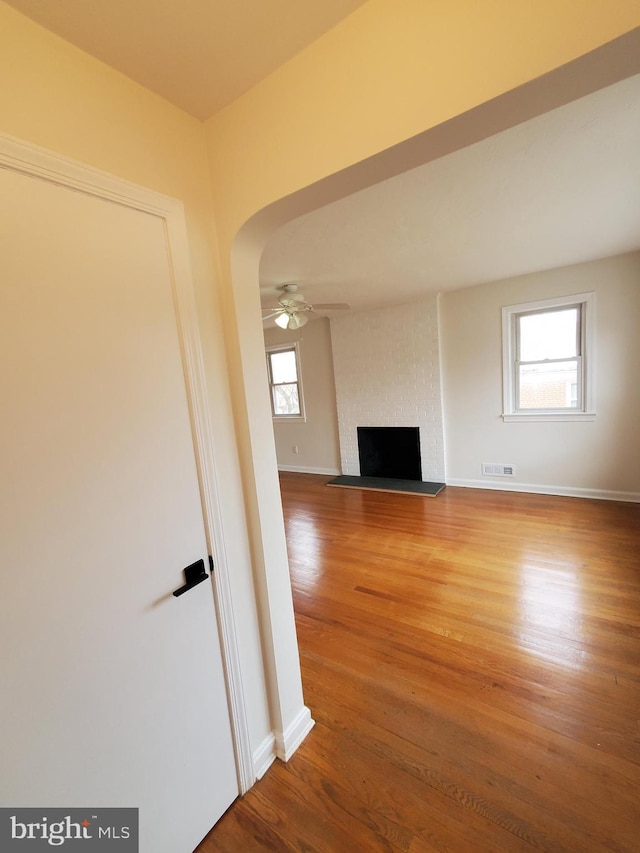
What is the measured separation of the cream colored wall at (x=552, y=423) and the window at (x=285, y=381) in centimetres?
238

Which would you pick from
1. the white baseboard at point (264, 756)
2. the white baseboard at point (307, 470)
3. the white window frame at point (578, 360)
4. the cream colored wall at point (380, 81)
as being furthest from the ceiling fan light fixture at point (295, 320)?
the white baseboard at point (264, 756)

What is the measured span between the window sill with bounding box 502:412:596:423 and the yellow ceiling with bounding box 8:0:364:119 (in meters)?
4.04

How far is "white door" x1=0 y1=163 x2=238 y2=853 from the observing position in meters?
0.78

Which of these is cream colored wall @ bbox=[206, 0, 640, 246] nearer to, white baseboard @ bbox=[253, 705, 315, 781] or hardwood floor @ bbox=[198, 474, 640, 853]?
white baseboard @ bbox=[253, 705, 315, 781]

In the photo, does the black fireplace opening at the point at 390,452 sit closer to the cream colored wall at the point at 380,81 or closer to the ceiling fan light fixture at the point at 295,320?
the ceiling fan light fixture at the point at 295,320

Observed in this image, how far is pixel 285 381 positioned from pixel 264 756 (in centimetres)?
497

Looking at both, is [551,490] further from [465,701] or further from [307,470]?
[307,470]

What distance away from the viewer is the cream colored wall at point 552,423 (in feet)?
11.4

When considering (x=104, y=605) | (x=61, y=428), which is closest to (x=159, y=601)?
(x=104, y=605)

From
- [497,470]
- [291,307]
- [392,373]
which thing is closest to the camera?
[291,307]

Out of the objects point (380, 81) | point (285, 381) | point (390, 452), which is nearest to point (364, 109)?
point (380, 81)

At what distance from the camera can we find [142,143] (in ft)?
3.31

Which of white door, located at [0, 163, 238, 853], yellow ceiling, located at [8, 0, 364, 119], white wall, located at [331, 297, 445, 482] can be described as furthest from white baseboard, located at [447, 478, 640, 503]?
yellow ceiling, located at [8, 0, 364, 119]

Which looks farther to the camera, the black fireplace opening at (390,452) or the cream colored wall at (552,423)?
the black fireplace opening at (390,452)
